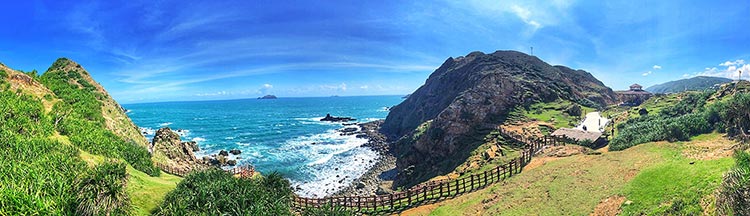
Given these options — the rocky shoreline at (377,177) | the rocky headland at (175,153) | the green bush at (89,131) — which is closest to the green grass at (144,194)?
the green bush at (89,131)

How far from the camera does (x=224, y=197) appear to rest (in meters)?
14.5

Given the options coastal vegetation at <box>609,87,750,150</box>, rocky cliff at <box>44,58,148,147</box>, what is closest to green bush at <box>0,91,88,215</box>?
rocky cliff at <box>44,58,148,147</box>

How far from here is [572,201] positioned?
19.4 m

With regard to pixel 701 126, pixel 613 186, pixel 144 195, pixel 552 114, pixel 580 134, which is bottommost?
pixel 613 186

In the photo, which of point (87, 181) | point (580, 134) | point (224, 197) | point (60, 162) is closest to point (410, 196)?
point (224, 197)

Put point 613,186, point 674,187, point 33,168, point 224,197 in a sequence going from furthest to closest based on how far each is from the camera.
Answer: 1. point 613,186
2. point 674,187
3. point 224,197
4. point 33,168

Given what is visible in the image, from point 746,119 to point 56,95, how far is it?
6594cm

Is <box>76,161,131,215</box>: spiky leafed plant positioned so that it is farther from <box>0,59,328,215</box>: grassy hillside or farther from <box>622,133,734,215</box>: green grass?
<box>622,133,734,215</box>: green grass

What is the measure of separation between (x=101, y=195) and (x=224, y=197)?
169 inches

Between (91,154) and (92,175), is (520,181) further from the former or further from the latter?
(91,154)

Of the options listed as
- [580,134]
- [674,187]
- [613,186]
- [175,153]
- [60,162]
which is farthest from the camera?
[175,153]

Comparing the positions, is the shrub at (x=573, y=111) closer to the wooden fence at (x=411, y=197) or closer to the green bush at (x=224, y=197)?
the wooden fence at (x=411, y=197)

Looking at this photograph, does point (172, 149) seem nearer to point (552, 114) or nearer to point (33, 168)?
point (33, 168)

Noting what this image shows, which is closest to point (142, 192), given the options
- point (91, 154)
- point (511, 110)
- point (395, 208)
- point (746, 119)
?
point (91, 154)
